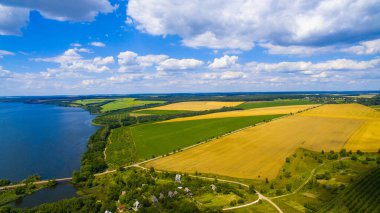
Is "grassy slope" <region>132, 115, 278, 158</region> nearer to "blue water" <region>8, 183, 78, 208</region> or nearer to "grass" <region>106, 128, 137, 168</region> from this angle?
"grass" <region>106, 128, 137, 168</region>

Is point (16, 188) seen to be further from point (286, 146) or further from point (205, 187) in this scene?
point (286, 146)

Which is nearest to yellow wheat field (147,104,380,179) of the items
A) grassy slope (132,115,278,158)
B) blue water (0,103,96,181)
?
grassy slope (132,115,278,158)

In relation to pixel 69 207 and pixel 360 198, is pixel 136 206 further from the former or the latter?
pixel 360 198

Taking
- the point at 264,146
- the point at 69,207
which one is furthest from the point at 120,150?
the point at 264,146

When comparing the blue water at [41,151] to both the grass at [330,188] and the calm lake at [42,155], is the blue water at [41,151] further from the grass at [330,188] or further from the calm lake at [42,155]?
the grass at [330,188]

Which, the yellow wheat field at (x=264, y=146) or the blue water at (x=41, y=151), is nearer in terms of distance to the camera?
the yellow wheat field at (x=264, y=146)

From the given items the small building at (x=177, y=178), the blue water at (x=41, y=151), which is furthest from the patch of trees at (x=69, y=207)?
the blue water at (x=41, y=151)
